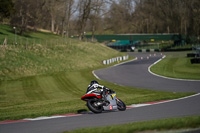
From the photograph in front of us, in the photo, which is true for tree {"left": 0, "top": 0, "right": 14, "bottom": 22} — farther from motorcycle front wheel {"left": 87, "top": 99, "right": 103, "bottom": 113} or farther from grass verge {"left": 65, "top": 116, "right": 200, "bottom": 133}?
grass verge {"left": 65, "top": 116, "right": 200, "bottom": 133}

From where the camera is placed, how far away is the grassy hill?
1939 centimetres

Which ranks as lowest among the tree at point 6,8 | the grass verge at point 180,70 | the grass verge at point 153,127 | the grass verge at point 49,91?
the grass verge at point 49,91

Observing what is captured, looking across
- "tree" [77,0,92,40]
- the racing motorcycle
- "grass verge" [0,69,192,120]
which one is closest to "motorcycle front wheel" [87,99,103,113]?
the racing motorcycle

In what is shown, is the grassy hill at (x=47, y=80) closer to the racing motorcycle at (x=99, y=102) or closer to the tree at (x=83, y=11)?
the racing motorcycle at (x=99, y=102)

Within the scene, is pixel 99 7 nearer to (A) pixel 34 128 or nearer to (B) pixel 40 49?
(B) pixel 40 49

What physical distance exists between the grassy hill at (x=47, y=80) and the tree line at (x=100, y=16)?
11.5 meters

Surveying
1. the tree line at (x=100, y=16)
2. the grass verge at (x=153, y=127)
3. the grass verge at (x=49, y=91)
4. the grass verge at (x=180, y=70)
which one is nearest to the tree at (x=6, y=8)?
the tree line at (x=100, y=16)

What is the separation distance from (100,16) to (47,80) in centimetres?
5616

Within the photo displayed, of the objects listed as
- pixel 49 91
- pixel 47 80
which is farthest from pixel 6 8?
pixel 49 91

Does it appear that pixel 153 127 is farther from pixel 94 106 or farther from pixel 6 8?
pixel 6 8

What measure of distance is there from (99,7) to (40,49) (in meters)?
38.7

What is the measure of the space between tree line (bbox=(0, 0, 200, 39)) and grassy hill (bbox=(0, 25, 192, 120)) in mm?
11514

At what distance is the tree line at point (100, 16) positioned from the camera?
66.9 m

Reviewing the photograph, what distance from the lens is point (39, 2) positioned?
72.0 meters
